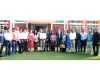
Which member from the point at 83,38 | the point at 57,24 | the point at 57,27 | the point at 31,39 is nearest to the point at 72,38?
the point at 83,38

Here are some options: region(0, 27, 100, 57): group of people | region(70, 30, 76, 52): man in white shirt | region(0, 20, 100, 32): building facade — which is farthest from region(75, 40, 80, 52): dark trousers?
region(0, 20, 100, 32): building facade

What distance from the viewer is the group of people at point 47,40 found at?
15570mm

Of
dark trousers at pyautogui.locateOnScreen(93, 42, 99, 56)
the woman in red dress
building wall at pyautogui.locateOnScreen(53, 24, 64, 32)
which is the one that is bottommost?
dark trousers at pyautogui.locateOnScreen(93, 42, 99, 56)

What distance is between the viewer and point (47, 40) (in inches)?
689

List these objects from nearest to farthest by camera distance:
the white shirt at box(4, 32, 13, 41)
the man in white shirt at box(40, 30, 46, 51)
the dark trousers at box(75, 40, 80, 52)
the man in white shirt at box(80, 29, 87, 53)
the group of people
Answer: the white shirt at box(4, 32, 13, 41) < the group of people < the man in white shirt at box(80, 29, 87, 53) < the dark trousers at box(75, 40, 80, 52) < the man in white shirt at box(40, 30, 46, 51)

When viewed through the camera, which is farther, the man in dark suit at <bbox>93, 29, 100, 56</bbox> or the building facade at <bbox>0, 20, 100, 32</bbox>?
the building facade at <bbox>0, 20, 100, 32</bbox>

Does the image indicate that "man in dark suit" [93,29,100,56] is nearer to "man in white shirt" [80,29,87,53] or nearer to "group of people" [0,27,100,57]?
"group of people" [0,27,100,57]

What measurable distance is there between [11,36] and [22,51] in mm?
1243

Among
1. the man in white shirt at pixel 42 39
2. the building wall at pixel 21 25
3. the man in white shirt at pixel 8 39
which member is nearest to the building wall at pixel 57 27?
the man in white shirt at pixel 42 39

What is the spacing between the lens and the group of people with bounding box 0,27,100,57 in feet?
51.1

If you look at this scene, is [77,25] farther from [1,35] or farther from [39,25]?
[1,35]

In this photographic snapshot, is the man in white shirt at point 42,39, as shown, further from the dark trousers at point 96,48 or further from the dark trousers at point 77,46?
the dark trousers at point 96,48

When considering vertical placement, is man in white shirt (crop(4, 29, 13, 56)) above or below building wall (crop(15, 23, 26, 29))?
below
